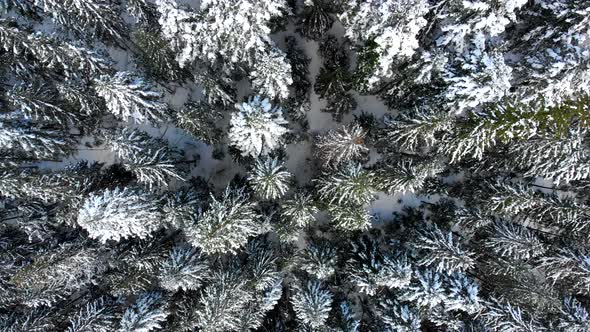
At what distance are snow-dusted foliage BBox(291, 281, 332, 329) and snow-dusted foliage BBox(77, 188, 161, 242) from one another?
6929mm

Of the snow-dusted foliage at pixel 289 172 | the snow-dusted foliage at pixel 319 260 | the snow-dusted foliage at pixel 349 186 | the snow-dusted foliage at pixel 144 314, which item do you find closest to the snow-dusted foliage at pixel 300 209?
the snow-dusted foliage at pixel 289 172

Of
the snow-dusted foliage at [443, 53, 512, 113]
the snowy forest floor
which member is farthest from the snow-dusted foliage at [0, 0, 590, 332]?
the snowy forest floor

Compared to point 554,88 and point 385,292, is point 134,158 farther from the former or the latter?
point 554,88

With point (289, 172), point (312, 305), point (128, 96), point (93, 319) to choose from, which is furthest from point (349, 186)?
point (93, 319)

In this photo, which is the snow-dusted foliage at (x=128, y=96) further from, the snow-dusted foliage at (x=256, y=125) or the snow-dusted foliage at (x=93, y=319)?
the snow-dusted foliage at (x=93, y=319)

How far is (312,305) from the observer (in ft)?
51.4

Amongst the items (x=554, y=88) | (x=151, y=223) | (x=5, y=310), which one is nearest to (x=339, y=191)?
(x=151, y=223)

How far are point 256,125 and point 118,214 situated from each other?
19.2 feet

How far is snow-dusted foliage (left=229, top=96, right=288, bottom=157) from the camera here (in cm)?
1315

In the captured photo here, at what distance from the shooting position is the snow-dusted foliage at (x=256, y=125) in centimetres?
1315

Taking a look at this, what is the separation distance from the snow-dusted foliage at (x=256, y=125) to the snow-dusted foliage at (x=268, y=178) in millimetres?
569

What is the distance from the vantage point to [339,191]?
1490cm

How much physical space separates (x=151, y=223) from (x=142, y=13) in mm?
8606

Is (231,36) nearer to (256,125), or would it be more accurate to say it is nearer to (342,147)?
(256,125)
